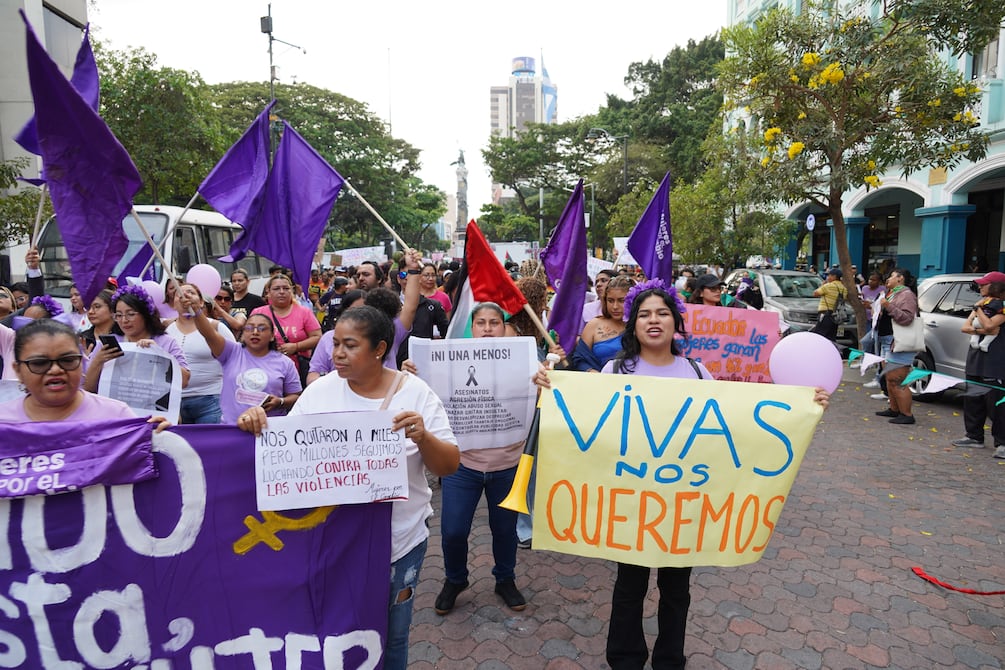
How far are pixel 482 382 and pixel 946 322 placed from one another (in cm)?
773

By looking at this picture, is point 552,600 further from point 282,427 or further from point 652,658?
point 282,427

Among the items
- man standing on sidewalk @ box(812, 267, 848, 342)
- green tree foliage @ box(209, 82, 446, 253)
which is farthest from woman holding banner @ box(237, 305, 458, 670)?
green tree foliage @ box(209, 82, 446, 253)

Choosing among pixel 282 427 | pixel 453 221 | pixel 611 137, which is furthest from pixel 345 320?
pixel 453 221

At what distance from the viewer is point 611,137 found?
145 feet

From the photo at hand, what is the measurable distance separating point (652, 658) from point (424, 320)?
3730mm

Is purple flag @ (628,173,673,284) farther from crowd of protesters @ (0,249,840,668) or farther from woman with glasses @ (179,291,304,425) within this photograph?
woman with glasses @ (179,291,304,425)

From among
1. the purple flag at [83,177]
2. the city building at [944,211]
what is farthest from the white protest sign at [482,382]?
the city building at [944,211]

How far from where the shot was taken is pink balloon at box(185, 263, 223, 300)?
6.09 m

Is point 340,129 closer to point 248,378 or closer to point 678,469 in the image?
point 248,378

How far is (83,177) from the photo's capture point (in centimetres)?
357

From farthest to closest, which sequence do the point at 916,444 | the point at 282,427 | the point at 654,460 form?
1. the point at 916,444
2. the point at 654,460
3. the point at 282,427

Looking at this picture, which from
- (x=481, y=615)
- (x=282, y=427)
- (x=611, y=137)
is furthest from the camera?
(x=611, y=137)

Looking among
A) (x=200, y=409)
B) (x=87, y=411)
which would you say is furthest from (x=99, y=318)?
(x=87, y=411)

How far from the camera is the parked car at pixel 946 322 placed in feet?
27.6
